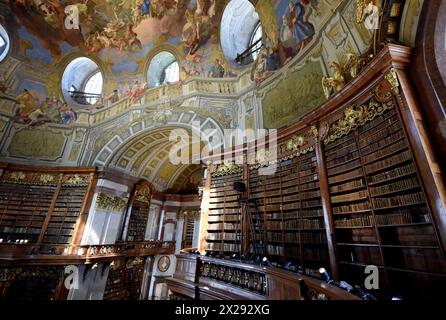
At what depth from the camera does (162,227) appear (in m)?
12.6

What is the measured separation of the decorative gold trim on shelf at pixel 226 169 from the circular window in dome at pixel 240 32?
4380mm

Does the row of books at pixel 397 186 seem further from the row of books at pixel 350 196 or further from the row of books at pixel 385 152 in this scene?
the row of books at pixel 385 152

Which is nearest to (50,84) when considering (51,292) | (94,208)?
(94,208)

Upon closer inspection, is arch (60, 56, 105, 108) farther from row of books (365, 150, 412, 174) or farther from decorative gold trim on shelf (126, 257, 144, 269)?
row of books (365, 150, 412, 174)

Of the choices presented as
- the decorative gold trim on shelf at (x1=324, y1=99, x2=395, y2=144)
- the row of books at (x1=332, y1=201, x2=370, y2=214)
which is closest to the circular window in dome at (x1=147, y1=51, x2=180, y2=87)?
the decorative gold trim on shelf at (x1=324, y1=99, x2=395, y2=144)

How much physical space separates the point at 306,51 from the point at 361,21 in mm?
1774

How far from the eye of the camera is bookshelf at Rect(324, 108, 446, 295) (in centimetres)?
265

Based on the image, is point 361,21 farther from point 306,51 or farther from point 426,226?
point 426,226

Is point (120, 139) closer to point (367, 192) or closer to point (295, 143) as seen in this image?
point (295, 143)

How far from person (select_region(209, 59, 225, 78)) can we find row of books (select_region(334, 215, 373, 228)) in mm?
6807

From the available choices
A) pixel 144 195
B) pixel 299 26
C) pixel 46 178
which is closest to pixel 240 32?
pixel 299 26

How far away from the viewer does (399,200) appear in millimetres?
2848

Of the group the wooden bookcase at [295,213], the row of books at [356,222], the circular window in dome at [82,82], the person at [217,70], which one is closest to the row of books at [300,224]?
the wooden bookcase at [295,213]

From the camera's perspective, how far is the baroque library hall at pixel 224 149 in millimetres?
2865
